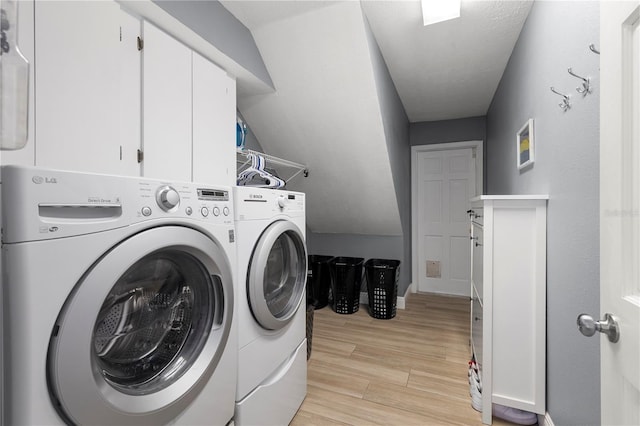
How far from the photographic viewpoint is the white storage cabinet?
4.51 ft

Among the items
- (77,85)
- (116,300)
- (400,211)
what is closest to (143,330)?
(116,300)

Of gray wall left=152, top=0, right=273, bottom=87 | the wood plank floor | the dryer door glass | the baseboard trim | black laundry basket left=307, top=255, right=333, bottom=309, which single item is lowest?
the wood plank floor

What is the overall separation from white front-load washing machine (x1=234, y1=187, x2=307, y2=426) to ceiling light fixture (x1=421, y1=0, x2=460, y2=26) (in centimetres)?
127

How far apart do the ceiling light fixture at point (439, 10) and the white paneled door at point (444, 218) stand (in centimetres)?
222

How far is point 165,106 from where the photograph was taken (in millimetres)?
1382

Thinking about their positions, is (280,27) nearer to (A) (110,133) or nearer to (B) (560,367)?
(A) (110,133)

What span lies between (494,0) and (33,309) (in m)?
2.35

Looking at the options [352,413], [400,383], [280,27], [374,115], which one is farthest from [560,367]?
[280,27]

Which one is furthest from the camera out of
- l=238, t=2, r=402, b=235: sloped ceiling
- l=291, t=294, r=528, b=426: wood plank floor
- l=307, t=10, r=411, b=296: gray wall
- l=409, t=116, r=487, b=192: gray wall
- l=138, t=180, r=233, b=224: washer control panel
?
l=409, t=116, r=487, b=192: gray wall

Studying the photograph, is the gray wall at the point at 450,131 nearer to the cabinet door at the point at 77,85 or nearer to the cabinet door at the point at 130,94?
the cabinet door at the point at 130,94

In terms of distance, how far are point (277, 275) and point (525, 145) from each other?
5.51 feet

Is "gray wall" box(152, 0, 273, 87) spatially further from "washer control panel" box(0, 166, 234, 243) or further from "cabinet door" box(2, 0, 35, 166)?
"washer control panel" box(0, 166, 234, 243)

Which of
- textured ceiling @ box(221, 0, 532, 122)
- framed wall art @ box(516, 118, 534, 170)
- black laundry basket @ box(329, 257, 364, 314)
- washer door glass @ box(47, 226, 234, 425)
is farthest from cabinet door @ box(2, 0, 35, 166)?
black laundry basket @ box(329, 257, 364, 314)

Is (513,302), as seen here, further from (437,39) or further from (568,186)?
(437,39)
